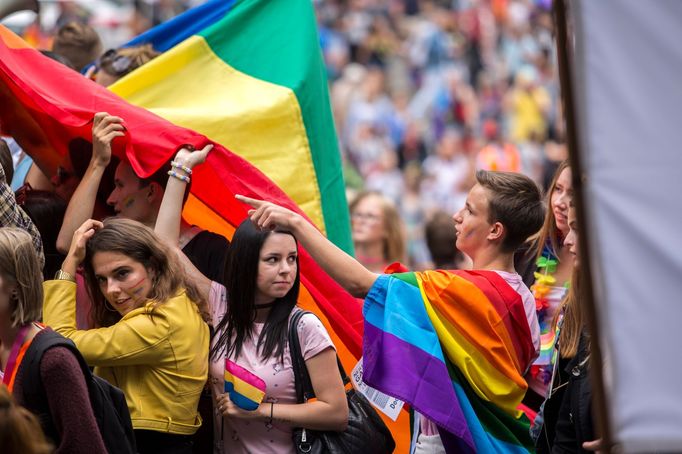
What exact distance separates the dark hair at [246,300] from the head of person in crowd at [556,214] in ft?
4.16

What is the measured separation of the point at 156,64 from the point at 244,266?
1.81 meters

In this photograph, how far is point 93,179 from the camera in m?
4.92

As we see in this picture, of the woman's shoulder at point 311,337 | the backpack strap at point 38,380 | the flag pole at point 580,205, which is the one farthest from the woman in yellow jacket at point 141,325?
the flag pole at point 580,205

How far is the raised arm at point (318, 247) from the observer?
432 centimetres

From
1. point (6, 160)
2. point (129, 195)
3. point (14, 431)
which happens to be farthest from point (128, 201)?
point (14, 431)

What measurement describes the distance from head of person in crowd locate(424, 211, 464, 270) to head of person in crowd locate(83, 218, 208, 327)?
3.30 metres

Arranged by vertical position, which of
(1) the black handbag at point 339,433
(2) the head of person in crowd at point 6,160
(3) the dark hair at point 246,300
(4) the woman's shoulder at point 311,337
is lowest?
(1) the black handbag at point 339,433

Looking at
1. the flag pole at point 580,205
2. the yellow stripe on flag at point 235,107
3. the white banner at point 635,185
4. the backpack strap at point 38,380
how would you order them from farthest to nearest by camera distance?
1. the yellow stripe on flag at point 235,107
2. the backpack strap at point 38,380
3. the flag pole at point 580,205
4. the white banner at point 635,185

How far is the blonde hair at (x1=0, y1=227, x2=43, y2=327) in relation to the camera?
12.5 ft

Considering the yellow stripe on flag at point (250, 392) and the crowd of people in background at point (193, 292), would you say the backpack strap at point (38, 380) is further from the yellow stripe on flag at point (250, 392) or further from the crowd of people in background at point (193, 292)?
the yellow stripe on flag at point (250, 392)

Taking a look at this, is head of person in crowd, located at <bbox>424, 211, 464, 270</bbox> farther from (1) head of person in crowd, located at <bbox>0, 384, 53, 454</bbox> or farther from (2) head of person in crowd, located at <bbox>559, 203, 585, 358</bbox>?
(1) head of person in crowd, located at <bbox>0, 384, 53, 454</bbox>

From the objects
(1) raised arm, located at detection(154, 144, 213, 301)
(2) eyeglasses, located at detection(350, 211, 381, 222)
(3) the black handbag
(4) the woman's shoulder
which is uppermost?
(1) raised arm, located at detection(154, 144, 213, 301)

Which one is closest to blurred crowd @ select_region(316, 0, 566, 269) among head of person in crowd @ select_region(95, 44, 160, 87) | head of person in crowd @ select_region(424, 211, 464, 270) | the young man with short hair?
head of person in crowd @ select_region(424, 211, 464, 270)

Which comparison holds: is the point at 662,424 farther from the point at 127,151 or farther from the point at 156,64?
the point at 156,64
